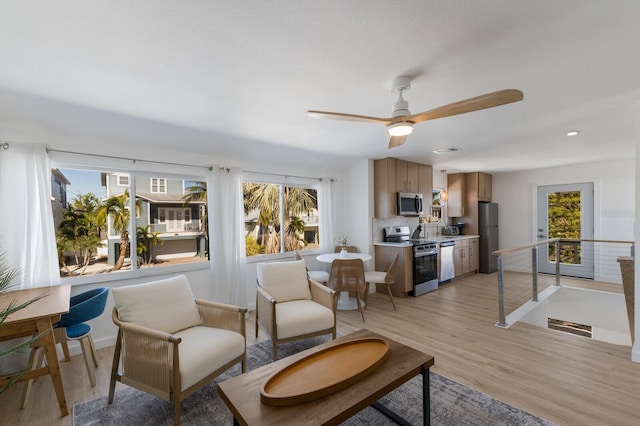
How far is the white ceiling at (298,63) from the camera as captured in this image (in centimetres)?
141

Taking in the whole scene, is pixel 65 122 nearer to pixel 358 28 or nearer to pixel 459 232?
pixel 358 28

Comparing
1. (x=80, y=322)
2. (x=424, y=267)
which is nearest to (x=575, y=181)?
(x=424, y=267)

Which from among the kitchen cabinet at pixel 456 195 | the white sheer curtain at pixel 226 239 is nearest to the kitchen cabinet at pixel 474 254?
the kitchen cabinet at pixel 456 195

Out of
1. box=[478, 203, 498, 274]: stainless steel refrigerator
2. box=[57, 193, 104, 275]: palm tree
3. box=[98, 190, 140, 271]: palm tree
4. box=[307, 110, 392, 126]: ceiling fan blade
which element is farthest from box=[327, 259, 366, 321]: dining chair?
box=[478, 203, 498, 274]: stainless steel refrigerator

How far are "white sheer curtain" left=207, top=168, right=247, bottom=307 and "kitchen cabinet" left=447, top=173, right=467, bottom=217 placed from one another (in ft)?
16.5

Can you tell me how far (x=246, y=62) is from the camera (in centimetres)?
184

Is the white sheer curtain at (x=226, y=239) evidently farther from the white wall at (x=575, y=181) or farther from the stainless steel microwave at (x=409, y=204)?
the white wall at (x=575, y=181)

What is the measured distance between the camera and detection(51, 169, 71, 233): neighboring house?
2914 mm

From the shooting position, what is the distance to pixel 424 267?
4.84 m

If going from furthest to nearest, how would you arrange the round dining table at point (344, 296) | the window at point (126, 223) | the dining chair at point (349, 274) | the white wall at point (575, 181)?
the white wall at point (575, 181), the round dining table at point (344, 296), the dining chair at point (349, 274), the window at point (126, 223)

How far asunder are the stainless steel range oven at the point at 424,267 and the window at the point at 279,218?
172 centimetres

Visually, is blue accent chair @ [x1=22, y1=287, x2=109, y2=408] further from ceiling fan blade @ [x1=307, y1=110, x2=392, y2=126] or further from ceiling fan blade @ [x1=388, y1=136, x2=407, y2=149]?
ceiling fan blade @ [x1=388, y1=136, x2=407, y2=149]

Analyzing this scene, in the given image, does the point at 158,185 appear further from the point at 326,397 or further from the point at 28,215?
the point at 326,397

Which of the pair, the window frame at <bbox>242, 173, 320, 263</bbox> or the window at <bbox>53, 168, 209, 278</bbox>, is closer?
the window at <bbox>53, 168, 209, 278</bbox>
